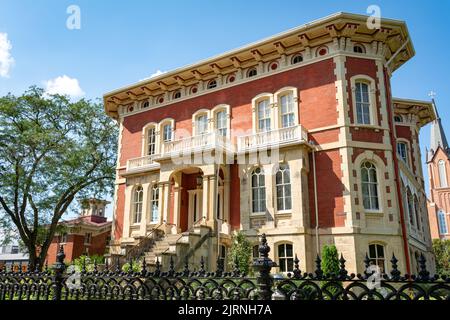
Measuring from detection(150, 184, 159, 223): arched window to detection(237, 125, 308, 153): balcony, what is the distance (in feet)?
19.7

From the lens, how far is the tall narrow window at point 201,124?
2045cm

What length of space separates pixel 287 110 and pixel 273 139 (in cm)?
192

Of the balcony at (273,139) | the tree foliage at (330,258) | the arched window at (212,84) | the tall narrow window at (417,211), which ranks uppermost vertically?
the arched window at (212,84)

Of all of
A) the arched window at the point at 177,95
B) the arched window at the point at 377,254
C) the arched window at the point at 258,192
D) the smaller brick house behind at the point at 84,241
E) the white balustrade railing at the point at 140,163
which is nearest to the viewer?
the arched window at the point at 377,254

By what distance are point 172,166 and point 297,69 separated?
7880 mm

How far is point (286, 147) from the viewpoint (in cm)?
1664

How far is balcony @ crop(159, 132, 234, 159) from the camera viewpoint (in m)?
17.5

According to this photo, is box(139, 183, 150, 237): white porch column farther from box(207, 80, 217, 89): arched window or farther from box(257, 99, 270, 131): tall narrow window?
box(257, 99, 270, 131): tall narrow window

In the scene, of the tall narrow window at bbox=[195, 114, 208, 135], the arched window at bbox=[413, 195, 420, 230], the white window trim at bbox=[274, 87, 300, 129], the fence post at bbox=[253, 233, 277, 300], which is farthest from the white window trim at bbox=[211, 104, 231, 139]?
the fence post at bbox=[253, 233, 277, 300]

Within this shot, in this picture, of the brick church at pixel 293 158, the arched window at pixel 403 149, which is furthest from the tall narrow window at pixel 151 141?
the arched window at pixel 403 149

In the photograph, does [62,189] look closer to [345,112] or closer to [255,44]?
[255,44]

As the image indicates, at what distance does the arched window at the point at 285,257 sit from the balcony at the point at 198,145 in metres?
5.24

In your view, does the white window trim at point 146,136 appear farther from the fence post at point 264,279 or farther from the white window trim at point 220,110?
the fence post at point 264,279

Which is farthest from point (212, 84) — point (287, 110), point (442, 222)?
point (442, 222)
